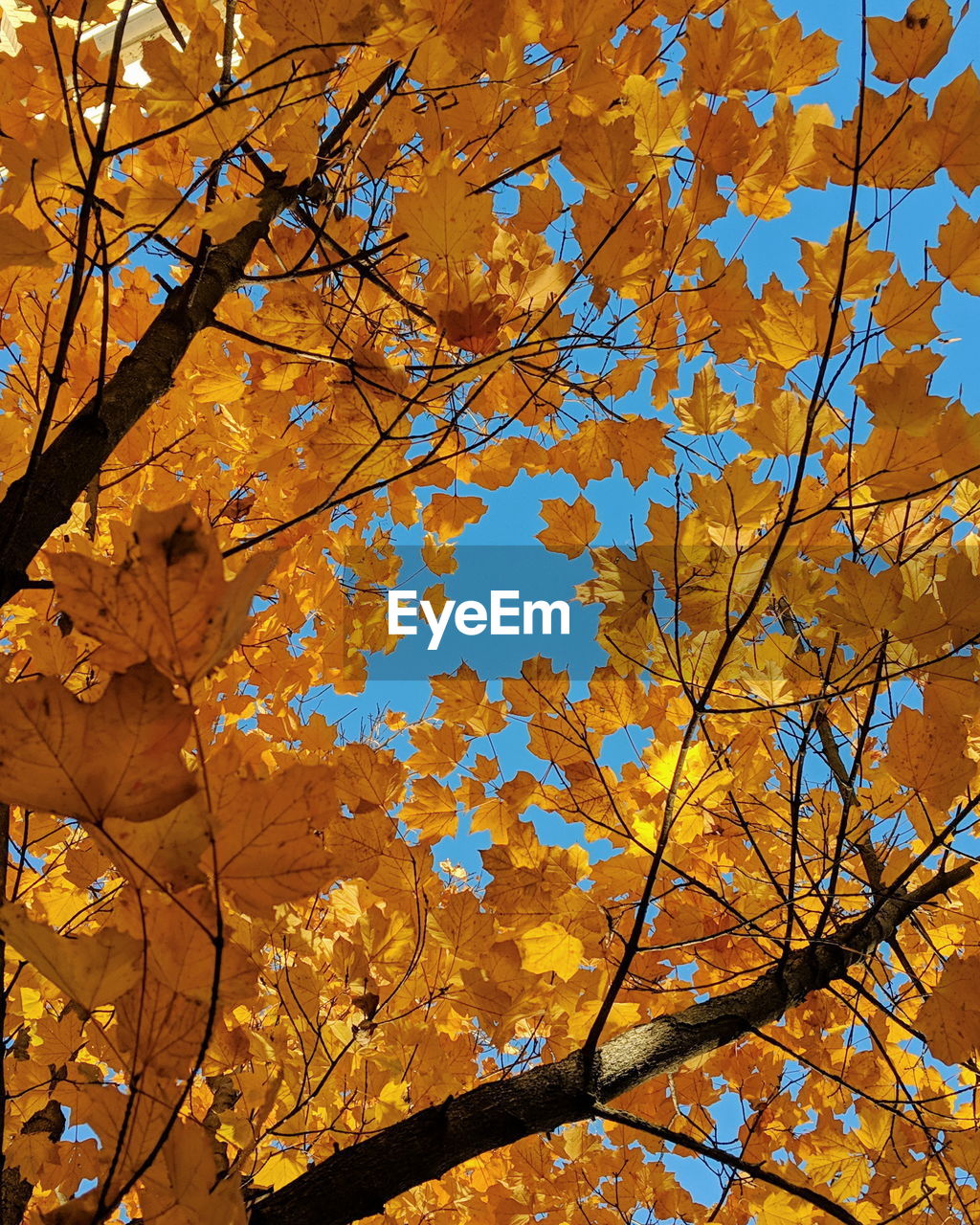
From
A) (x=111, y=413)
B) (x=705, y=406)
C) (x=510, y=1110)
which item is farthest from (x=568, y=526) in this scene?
(x=510, y=1110)

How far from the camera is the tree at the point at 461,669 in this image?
60 centimetres

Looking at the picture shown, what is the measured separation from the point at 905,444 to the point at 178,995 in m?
1.17

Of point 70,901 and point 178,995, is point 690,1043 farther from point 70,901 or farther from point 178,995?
point 70,901

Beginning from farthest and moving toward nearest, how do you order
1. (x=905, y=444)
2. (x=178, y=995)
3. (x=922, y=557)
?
(x=922, y=557)
(x=905, y=444)
(x=178, y=995)

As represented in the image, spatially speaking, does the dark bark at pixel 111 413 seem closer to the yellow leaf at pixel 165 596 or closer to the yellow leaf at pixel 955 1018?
the yellow leaf at pixel 165 596

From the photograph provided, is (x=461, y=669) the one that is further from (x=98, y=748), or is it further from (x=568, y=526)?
(x=98, y=748)

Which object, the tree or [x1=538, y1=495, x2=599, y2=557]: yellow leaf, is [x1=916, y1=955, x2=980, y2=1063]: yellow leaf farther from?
[x1=538, y1=495, x2=599, y2=557]: yellow leaf

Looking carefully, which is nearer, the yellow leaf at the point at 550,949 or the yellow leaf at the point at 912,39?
the yellow leaf at the point at 912,39

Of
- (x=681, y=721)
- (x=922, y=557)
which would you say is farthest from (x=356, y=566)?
(x=922, y=557)

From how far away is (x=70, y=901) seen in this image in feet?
5.82

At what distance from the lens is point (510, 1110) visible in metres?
1.17

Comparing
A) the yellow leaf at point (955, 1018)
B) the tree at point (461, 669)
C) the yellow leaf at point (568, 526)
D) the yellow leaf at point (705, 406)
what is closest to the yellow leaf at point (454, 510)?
the tree at point (461, 669)

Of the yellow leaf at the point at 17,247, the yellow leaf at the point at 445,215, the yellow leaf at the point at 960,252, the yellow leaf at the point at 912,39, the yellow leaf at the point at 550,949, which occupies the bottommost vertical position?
the yellow leaf at the point at 550,949

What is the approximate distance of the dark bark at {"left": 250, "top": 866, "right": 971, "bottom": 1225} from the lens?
1065mm
